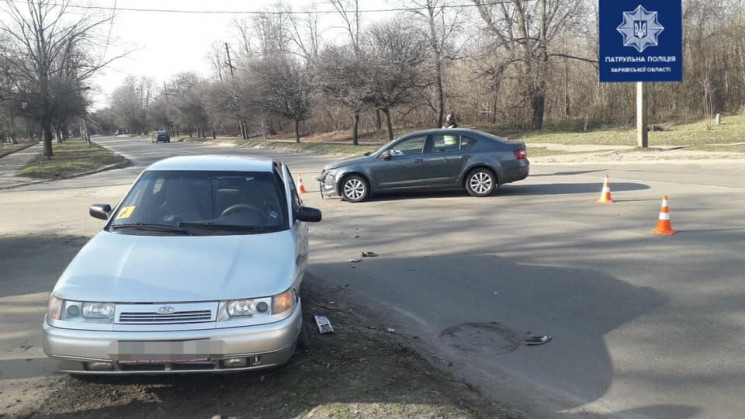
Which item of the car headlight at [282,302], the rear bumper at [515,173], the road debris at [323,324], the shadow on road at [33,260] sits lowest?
the road debris at [323,324]

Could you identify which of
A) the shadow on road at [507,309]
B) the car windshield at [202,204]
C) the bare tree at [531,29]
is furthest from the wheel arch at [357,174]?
the bare tree at [531,29]

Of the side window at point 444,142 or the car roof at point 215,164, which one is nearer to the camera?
the car roof at point 215,164

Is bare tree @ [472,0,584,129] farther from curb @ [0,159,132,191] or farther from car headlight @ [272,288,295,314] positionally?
car headlight @ [272,288,295,314]

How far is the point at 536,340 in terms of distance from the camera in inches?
192

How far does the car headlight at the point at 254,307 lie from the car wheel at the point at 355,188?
9299 mm

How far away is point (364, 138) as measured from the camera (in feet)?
159

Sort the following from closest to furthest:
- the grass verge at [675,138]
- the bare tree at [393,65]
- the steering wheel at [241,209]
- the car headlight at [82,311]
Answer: the car headlight at [82,311] → the steering wheel at [241,209] → the grass verge at [675,138] → the bare tree at [393,65]

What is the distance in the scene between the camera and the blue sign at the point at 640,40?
19828mm

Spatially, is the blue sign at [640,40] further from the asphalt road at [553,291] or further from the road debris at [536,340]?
the road debris at [536,340]

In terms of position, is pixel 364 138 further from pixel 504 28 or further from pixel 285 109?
pixel 504 28

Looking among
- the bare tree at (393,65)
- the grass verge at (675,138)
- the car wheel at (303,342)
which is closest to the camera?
the car wheel at (303,342)

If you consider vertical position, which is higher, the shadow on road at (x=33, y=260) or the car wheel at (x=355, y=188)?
the car wheel at (x=355, y=188)

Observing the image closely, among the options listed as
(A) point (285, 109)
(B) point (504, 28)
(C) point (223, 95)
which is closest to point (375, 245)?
(B) point (504, 28)

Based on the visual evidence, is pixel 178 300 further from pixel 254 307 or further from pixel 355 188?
pixel 355 188
